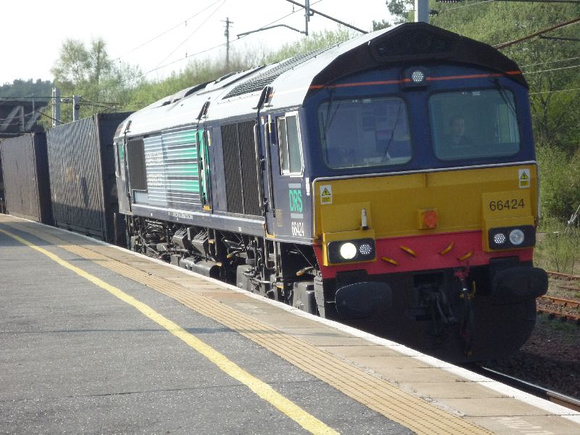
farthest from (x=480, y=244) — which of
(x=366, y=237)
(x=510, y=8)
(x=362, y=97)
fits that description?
(x=510, y=8)

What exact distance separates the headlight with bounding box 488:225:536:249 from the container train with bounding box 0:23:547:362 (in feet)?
0.05

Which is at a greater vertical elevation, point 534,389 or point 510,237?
point 510,237

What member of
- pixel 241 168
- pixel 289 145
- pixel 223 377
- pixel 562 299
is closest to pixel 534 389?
pixel 289 145

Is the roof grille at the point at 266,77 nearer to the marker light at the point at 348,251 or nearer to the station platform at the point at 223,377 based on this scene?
the marker light at the point at 348,251

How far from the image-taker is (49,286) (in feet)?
46.0

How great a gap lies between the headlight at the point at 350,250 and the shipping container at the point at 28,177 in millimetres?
24915

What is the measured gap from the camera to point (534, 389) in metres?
10.2

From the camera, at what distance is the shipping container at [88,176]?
2362 centimetres

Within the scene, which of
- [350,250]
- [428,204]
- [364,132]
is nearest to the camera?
[350,250]

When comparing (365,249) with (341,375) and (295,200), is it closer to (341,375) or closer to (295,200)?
(295,200)

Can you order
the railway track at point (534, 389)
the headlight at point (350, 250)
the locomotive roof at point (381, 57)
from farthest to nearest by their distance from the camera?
the locomotive roof at point (381, 57), the headlight at point (350, 250), the railway track at point (534, 389)

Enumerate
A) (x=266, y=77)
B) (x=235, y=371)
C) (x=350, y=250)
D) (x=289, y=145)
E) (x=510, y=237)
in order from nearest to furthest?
(x=235, y=371), (x=350, y=250), (x=510, y=237), (x=289, y=145), (x=266, y=77)

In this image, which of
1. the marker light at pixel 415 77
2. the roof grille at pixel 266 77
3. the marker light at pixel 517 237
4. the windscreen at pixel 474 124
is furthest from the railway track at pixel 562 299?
the marker light at pixel 415 77

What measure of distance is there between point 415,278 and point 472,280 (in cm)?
63
